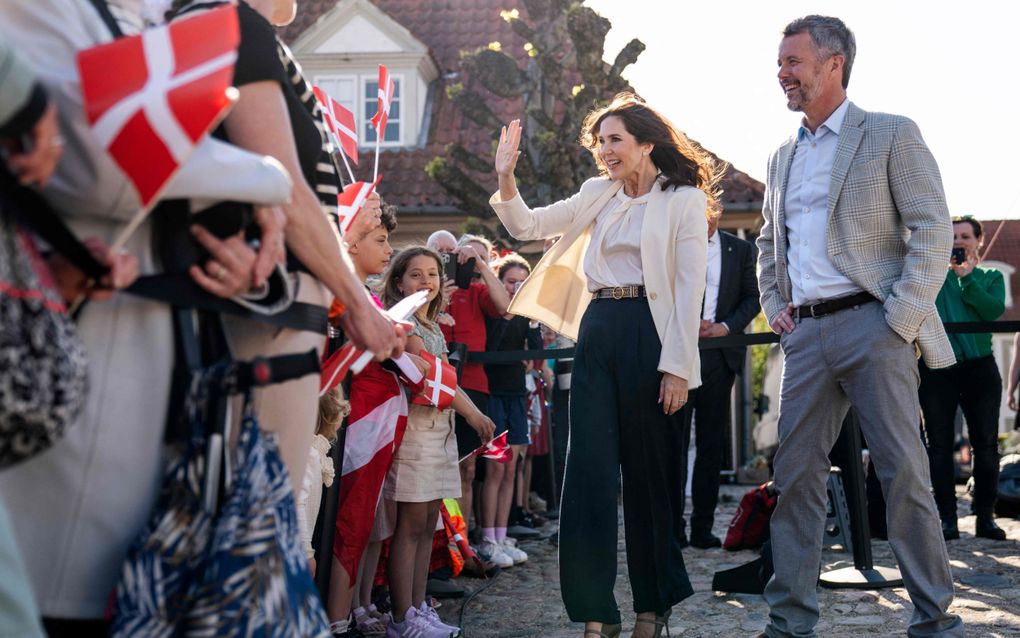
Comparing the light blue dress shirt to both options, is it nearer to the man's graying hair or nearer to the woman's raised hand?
the man's graying hair

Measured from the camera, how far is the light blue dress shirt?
4.87 m

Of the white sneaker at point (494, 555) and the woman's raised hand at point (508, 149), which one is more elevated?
the woman's raised hand at point (508, 149)

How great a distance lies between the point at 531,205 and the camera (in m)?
15.1

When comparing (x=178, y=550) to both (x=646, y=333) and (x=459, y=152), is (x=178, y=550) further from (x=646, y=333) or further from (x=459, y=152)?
(x=459, y=152)

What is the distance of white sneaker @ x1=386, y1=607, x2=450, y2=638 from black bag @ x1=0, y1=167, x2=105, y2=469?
11.8ft

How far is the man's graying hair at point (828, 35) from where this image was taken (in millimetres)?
5004

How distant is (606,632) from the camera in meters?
4.81

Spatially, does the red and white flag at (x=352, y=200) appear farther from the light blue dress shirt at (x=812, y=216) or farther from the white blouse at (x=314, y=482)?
the light blue dress shirt at (x=812, y=216)

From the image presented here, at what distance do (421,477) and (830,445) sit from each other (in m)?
1.84

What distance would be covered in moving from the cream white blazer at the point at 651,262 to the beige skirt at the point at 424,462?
737 mm

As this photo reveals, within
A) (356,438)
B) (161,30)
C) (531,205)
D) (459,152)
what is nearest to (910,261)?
(356,438)

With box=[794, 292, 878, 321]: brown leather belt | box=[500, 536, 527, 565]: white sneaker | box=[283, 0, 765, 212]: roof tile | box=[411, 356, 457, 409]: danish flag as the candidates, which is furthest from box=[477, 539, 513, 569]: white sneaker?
box=[283, 0, 765, 212]: roof tile

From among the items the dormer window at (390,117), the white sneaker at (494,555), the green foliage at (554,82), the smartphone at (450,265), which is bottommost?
the white sneaker at (494,555)

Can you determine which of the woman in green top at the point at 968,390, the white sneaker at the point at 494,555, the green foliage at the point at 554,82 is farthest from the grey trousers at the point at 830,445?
the green foliage at the point at 554,82
